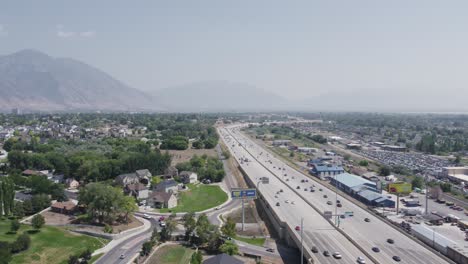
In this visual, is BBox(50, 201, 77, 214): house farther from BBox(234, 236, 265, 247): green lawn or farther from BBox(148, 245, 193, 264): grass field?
BBox(234, 236, 265, 247): green lawn

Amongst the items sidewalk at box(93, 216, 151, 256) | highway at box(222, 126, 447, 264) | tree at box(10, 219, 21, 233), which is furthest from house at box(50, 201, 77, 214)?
highway at box(222, 126, 447, 264)

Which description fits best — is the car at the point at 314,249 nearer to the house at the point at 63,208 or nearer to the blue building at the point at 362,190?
the blue building at the point at 362,190

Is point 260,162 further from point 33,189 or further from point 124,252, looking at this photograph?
point 124,252

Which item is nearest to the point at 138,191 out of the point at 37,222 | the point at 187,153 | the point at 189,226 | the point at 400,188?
the point at 37,222

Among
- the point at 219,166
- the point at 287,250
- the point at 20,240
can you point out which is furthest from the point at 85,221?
the point at 219,166

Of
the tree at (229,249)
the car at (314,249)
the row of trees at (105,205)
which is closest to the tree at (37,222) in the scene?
the row of trees at (105,205)

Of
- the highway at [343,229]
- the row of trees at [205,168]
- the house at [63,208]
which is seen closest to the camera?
the highway at [343,229]
